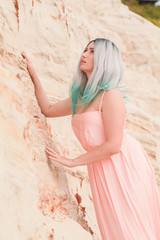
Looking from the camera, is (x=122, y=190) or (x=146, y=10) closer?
Answer: (x=122, y=190)

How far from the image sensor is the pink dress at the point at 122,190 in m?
2.10

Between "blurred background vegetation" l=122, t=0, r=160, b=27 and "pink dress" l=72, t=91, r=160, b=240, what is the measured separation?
8.73m

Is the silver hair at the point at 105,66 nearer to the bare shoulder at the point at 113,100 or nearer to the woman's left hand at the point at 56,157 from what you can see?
the bare shoulder at the point at 113,100

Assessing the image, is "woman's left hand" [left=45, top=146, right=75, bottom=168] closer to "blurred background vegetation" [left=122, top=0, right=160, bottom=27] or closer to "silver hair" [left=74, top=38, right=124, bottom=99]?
"silver hair" [left=74, top=38, right=124, bottom=99]

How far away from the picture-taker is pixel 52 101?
3.55m

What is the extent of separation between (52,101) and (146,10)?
8193 mm

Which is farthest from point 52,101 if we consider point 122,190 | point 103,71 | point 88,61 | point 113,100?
point 122,190

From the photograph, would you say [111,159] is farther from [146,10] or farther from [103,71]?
[146,10]

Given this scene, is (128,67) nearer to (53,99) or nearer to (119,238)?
(53,99)

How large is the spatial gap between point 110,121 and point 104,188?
48 cm

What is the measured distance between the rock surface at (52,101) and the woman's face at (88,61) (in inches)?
17.8

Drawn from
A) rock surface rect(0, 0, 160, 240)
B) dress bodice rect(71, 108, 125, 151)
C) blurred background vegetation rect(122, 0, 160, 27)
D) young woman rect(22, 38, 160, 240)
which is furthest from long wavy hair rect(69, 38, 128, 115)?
blurred background vegetation rect(122, 0, 160, 27)

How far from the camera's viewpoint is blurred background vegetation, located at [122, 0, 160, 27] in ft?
33.4

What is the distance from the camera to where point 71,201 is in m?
2.23
